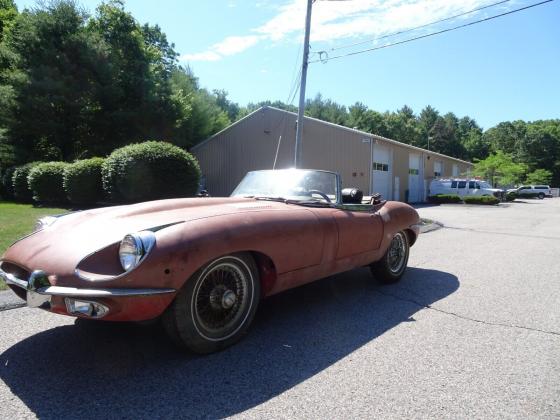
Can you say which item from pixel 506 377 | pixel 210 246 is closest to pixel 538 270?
pixel 506 377

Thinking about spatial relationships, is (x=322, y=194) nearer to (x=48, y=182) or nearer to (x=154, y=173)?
(x=154, y=173)

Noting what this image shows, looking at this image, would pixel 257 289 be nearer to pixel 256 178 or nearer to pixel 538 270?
pixel 256 178

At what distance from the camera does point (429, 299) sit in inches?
175

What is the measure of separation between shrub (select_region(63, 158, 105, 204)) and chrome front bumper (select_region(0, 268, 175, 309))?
43.1 ft

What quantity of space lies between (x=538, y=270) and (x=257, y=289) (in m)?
4.92

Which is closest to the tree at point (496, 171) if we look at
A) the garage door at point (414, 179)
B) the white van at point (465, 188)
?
the white van at point (465, 188)

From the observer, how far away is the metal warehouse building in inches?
930

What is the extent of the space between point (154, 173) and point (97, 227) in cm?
1029

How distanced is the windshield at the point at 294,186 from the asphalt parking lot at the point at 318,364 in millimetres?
1107

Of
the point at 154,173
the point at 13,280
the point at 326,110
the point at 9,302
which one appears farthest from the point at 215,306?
the point at 326,110

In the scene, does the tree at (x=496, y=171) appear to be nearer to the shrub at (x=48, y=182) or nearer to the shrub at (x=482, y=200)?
the shrub at (x=482, y=200)

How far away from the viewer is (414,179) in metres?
30.8

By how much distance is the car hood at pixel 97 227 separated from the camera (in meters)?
2.77

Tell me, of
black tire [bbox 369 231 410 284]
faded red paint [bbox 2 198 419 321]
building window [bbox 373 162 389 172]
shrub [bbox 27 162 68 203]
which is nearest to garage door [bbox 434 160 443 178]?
building window [bbox 373 162 389 172]
